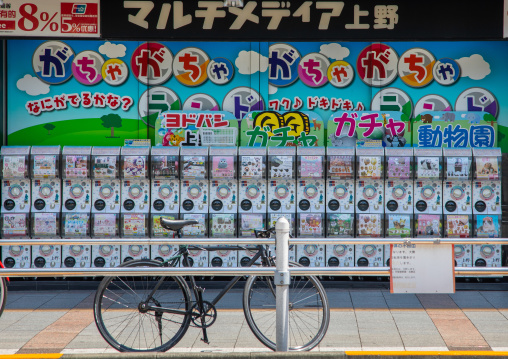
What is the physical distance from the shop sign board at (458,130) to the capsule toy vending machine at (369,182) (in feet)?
2.95

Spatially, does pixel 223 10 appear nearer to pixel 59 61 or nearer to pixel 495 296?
pixel 59 61

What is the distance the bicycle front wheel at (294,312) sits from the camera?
596cm

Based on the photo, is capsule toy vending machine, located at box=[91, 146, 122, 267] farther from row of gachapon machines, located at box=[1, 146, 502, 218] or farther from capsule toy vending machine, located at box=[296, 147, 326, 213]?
capsule toy vending machine, located at box=[296, 147, 326, 213]

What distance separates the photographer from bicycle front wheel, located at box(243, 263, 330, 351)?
5961 mm

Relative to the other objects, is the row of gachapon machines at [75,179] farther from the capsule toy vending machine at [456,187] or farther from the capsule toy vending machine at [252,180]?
the capsule toy vending machine at [456,187]

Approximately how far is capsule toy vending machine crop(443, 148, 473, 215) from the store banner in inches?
213

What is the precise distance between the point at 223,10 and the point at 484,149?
4.32 meters

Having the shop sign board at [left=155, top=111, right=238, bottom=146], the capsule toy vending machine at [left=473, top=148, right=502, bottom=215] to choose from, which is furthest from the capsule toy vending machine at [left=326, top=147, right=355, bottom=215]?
the capsule toy vending machine at [left=473, top=148, right=502, bottom=215]

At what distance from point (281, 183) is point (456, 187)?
2592 mm

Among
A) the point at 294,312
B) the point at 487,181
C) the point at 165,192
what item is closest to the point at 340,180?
the point at 487,181

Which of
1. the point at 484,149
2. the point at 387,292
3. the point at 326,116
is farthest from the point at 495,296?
the point at 326,116

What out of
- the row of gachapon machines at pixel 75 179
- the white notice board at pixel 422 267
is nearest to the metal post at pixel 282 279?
the white notice board at pixel 422 267

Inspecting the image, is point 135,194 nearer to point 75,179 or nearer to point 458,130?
point 75,179

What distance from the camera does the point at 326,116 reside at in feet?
33.4
